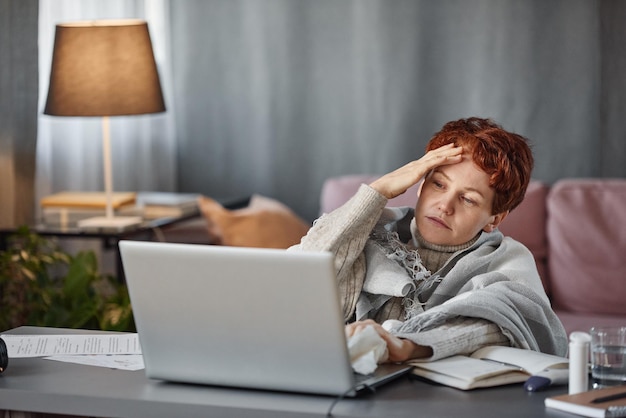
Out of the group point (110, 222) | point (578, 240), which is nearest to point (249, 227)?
point (110, 222)

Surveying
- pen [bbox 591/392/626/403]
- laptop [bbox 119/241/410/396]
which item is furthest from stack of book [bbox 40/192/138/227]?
pen [bbox 591/392/626/403]

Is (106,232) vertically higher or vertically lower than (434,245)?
lower

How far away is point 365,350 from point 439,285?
0.36m

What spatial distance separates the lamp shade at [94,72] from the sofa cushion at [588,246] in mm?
1402

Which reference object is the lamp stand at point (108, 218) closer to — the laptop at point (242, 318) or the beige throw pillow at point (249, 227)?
the beige throw pillow at point (249, 227)

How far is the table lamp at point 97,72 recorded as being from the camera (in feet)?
10.9

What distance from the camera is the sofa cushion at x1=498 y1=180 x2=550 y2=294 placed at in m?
3.47

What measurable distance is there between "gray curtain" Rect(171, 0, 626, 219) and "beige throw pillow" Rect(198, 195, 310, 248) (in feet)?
1.94

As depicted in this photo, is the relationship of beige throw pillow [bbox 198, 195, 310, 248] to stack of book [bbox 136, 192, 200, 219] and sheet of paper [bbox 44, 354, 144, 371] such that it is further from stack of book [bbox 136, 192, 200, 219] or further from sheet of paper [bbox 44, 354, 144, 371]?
sheet of paper [bbox 44, 354, 144, 371]

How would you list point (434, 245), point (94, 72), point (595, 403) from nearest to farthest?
1. point (595, 403)
2. point (434, 245)
3. point (94, 72)

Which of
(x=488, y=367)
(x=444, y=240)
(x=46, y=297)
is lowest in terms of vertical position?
(x=46, y=297)

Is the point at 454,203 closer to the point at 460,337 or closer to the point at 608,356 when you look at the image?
the point at 460,337

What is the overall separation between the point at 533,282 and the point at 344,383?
51cm

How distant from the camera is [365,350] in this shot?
160 cm
